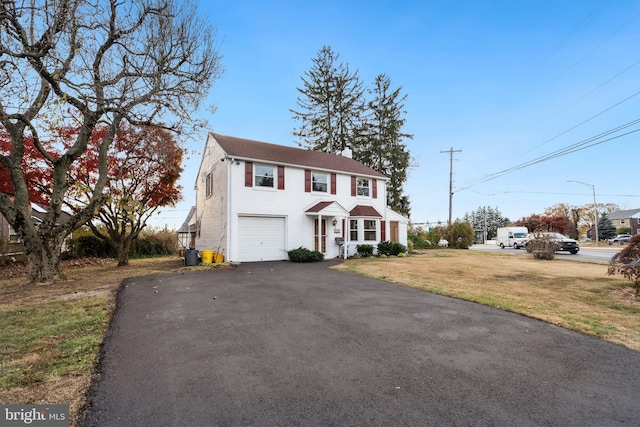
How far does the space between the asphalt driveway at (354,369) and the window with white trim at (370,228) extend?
41.9 feet

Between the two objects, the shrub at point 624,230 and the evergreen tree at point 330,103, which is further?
the shrub at point 624,230

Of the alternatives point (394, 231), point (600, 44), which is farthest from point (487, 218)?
point (600, 44)

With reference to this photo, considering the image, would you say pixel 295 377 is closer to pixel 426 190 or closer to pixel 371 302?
pixel 371 302

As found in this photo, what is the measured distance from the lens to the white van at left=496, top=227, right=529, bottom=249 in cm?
3314

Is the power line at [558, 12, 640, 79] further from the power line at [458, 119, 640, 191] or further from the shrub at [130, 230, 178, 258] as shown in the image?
the shrub at [130, 230, 178, 258]

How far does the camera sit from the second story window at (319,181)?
17459 mm

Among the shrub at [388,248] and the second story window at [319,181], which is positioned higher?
the second story window at [319,181]

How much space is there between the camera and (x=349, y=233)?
1811cm

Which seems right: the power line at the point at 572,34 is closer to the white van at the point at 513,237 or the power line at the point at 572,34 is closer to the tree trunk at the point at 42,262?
the white van at the point at 513,237

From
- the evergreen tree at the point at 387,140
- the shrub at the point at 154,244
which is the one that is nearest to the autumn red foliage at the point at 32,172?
the shrub at the point at 154,244

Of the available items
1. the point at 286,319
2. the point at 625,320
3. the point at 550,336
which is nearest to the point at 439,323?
the point at 550,336

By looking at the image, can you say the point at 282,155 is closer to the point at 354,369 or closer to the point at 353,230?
the point at 353,230

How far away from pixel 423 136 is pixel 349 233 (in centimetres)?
1803

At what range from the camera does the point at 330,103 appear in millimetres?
31438
